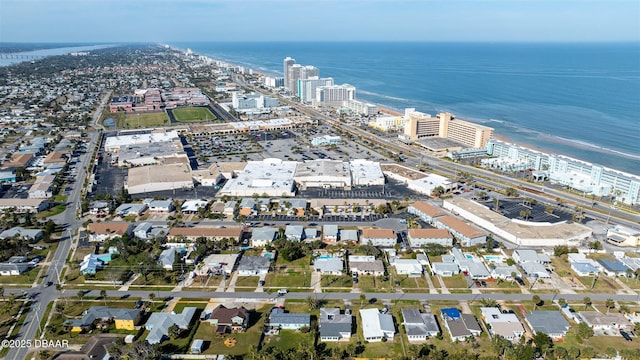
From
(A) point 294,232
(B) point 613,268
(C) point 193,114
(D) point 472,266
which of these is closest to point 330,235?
(A) point 294,232

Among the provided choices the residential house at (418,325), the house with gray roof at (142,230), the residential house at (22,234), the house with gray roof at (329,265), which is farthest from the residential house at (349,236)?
the residential house at (22,234)

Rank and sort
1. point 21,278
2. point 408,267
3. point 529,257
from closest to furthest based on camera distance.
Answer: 1. point 21,278
2. point 408,267
3. point 529,257

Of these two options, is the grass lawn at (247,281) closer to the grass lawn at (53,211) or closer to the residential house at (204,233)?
the residential house at (204,233)

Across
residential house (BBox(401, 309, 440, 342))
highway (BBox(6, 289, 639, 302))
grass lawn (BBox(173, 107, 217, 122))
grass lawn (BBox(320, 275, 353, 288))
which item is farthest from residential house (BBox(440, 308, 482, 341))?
grass lawn (BBox(173, 107, 217, 122))

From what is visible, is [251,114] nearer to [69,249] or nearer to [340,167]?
[340,167]

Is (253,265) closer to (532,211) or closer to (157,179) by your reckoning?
(157,179)

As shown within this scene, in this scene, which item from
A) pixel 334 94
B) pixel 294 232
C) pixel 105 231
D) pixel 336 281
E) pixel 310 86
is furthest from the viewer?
pixel 310 86

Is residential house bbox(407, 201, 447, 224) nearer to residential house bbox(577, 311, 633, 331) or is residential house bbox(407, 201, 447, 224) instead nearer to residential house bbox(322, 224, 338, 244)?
residential house bbox(322, 224, 338, 244)

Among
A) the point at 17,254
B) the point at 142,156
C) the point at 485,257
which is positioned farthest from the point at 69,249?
the point at 485,257
